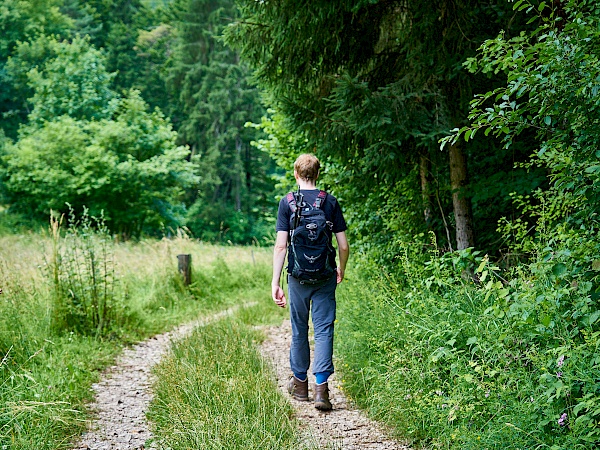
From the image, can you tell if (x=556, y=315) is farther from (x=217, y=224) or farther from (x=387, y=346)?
(x=217, y=224)

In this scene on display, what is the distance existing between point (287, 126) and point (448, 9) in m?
2.07

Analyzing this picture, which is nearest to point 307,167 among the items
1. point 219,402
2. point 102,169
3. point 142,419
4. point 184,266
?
point 219,402

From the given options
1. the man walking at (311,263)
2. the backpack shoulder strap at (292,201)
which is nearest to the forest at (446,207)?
the man walking at (311,263)

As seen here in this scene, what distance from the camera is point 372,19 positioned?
6340 mm

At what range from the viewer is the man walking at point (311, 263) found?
4.70 m

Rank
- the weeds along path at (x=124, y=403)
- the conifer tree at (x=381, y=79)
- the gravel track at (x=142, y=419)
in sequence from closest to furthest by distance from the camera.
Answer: the gravel track at (x=142, y=419), the weeds along path at (x=124, y=403), the conifer tree at (x=381, y=79)

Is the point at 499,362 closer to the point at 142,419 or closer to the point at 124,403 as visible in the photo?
the point at 142,419

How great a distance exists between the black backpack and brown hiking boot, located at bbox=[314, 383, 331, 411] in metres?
0.87

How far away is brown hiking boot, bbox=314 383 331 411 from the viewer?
4770 millimetres

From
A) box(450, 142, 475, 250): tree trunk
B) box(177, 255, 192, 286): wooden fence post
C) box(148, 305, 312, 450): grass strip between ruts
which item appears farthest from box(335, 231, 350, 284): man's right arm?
box(177, 255, 192, 286): wooden fence post

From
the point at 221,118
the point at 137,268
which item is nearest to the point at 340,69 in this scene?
the point at 137,268

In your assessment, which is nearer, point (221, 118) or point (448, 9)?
point (448, 9)

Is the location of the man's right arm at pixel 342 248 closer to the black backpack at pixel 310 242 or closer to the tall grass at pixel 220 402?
the black backpack at pixel 310 242

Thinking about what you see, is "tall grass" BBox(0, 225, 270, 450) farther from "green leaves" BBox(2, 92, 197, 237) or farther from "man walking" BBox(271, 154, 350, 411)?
"green leaves" BBox(2, 92, 197, 237)
